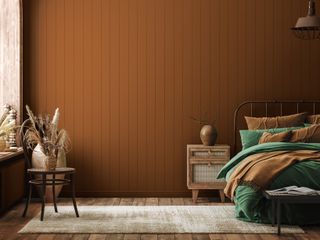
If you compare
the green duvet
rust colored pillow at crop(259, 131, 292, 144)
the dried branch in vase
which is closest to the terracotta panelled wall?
the dried branch in vase

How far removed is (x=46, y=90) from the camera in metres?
8.04

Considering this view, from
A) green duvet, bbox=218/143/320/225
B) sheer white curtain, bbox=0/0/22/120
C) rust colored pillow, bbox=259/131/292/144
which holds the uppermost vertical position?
sheer white curtain, bbox=0/0/22/120

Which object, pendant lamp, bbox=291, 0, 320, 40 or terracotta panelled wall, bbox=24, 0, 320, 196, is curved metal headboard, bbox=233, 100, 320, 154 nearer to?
terracotta panelled wall, bbox=24, 0, 320, 196

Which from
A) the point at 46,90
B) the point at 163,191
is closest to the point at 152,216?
the point at 163,191

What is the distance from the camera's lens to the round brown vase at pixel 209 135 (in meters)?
7.68

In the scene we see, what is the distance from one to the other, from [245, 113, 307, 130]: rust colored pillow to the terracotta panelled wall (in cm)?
43

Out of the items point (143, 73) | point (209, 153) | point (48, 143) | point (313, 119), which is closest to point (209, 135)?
point (209, 153)

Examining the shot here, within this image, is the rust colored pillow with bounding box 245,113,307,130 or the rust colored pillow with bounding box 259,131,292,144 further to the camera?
the rust colored pillow with bounding box 245,113,307,130

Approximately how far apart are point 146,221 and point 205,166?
1.62 meters

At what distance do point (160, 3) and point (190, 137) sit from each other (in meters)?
1.69

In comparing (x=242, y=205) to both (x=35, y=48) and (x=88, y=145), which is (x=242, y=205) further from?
(x=35, y=48)

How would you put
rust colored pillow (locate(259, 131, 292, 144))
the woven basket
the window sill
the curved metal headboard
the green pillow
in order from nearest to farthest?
1. the woven basket
2. the window sill
3. rust colored pillow (locate(259, 131, 292, 144))
4. the green pillow
5. the curved metal headboard

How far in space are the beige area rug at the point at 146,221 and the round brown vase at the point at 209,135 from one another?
2.87 ft

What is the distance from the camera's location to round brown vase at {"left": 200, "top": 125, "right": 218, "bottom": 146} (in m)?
7.68
